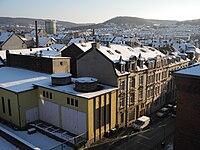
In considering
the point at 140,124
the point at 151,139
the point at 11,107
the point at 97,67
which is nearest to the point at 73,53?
the point at 97,67

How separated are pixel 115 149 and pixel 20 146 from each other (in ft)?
43.7

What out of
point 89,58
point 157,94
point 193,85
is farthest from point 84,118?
point 157,94

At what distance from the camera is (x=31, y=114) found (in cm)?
3734

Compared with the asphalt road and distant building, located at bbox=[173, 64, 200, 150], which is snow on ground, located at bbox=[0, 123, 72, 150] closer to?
the asphalt road

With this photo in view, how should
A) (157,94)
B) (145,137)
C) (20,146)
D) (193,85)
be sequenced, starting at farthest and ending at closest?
(157,94) < (145,137) < (20,146) < (193,85)

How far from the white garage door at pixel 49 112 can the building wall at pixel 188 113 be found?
19758 mm

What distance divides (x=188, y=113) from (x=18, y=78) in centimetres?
3242

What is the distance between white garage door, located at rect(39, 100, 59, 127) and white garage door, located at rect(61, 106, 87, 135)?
167 cm

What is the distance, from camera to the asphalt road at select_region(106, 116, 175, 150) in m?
32.1

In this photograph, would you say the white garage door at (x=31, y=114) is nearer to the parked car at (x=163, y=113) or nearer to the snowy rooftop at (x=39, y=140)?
the snowy rooftop at (x=39, y=140)

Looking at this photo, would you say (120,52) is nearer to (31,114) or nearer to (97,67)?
(97,67)

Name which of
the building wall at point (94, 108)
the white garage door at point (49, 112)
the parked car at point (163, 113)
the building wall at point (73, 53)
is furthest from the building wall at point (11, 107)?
the parked car at point (163, 113)

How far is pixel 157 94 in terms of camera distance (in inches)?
1842

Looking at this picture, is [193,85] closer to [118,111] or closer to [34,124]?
[118,111]
